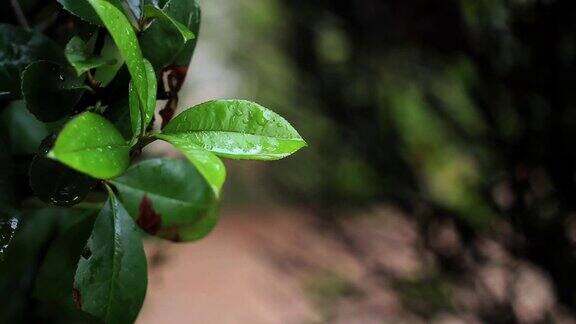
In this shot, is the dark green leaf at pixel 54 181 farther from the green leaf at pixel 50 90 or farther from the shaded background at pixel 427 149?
the shaded background at pixel 427 149

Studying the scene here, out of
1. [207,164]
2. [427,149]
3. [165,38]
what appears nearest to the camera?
[207,164]

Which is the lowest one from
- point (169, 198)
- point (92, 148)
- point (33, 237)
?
point (33, 237)

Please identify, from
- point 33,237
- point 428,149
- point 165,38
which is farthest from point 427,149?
point 165,38

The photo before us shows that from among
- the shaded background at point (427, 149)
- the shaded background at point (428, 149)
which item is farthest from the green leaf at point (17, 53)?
the shaded background at point (428, 149)

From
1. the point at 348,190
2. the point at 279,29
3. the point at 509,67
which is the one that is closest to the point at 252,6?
the point at 279,29

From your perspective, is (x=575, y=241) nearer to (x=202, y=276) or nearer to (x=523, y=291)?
(x=523, y=291)

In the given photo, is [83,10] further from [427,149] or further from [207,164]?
[427,149]

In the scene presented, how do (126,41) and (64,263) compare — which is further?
(64,263)
